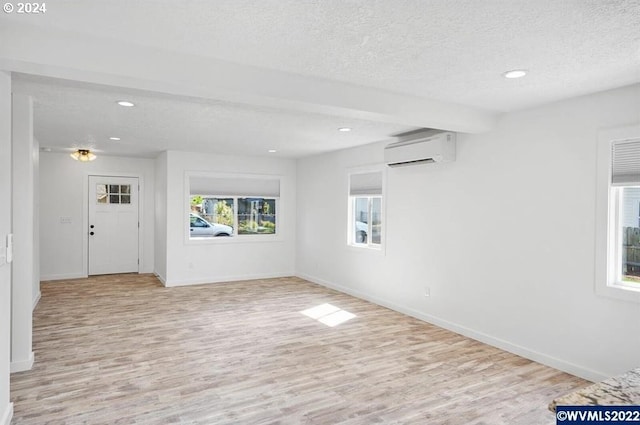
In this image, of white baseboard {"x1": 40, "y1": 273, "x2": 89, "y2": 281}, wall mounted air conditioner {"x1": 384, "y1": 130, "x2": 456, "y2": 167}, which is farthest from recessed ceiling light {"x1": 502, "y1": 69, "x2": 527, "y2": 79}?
white baseboard {"x1": 40, "y1": 273, "x2": 89, "y2": 281}

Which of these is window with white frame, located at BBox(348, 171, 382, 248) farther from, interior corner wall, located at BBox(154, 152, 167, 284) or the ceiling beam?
interior corner wall, located at BBox(154, 152, 167, 284)

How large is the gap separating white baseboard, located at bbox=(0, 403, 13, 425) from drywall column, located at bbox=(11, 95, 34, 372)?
91cm

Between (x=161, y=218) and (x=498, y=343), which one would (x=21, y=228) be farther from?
(x=498, y=343)

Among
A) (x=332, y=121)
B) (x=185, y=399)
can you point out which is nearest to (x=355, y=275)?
(x=332, y=121)

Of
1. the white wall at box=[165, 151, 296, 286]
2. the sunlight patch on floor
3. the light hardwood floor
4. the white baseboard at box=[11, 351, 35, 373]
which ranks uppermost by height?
the white wall at box=[165, 151, 296, 286]

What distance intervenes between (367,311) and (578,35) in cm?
415

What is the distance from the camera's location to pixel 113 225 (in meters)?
8.21

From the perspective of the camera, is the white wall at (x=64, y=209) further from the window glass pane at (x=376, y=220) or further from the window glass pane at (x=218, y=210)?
the window glass pane at (x=376, y=220)

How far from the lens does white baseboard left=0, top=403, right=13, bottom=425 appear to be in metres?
2.52

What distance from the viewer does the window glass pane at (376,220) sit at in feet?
20.4

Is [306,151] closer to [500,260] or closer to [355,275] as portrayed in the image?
[355,275]

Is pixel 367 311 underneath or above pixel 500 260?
underneath

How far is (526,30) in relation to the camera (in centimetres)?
222

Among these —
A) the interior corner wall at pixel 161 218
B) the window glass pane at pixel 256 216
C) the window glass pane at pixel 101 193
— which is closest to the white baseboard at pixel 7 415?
the interior corner wall at pixel 161 218
